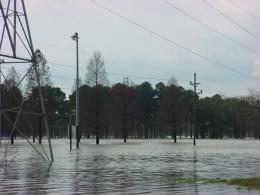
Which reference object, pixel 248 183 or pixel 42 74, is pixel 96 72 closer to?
pixel 42 74

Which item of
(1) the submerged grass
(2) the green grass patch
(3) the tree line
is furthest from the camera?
(3) the tree line

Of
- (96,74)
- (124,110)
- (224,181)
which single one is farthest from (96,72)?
(224,181)

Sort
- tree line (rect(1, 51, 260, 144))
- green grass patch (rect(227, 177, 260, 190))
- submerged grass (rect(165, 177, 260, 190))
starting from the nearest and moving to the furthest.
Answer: green grass patch (rect(227, 177, 260, 190))
submerged grass (rect(165, 177, 260, 190))
tree line (rect(1, 51, 260, 144))

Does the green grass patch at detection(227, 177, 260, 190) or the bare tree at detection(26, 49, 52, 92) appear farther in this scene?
the bare tree at detection(26, 49, 52, 92)

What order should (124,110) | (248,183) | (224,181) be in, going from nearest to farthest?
(248,183) → (224,181) → (124,110)

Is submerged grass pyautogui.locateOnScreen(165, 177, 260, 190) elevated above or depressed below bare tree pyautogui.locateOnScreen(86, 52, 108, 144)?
below

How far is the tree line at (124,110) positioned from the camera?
8404 centimetres

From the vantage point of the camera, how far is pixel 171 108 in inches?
4377

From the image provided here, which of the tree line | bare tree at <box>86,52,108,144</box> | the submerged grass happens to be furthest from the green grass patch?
bare tree at <box>86,52,108,144</box>

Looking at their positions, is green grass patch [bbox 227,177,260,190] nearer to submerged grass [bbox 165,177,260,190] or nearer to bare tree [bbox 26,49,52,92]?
submerged grass [bbox 165,177,260,190]

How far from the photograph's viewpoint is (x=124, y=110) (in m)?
112

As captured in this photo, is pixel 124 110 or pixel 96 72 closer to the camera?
pixel 96 72

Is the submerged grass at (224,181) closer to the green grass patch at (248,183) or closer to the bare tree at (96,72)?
the green grass patch at (248,183)

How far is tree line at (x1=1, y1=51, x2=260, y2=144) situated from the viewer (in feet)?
276
